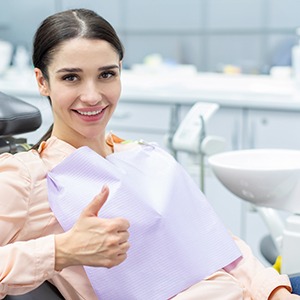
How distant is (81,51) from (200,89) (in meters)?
1.61

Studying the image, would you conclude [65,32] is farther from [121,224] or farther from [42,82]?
[121,224]

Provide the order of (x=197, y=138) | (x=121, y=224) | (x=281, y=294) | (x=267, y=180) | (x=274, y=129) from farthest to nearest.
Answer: (x=274, y=129) → (x=197, y=138) → (x=267, y=180) → (x=281, y=294) → (x=121, y=224)

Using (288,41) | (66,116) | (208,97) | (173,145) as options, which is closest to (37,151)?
(66,116)

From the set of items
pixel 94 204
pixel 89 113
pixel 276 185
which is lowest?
pixel 276 185

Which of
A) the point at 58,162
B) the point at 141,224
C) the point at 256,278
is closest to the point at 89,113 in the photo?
the point at 58,162

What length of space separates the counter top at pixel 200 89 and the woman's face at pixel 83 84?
55.2 inches

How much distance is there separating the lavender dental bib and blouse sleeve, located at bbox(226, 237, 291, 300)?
0.06 metres

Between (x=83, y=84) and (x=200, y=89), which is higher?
(x=83, y=84)

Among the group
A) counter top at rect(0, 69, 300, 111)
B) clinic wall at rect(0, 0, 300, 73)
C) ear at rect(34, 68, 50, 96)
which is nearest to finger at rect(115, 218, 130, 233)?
ear at rect(34, 68, 50, 96)

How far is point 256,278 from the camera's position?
127 centimetres

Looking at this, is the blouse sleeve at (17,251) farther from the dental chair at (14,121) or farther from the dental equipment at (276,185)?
the dental equipment at (276,185)

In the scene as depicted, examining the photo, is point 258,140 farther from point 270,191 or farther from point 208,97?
point 270,191

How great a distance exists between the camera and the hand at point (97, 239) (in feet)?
3.13

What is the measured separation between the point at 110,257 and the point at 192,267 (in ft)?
0.92
